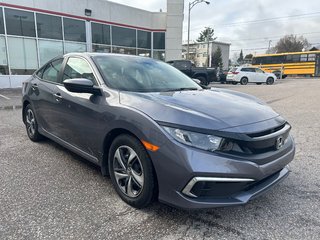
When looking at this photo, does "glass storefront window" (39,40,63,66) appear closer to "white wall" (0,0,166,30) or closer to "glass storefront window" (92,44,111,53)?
"white wall" (0,0,166,30)

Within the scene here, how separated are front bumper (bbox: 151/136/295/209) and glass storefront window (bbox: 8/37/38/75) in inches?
618

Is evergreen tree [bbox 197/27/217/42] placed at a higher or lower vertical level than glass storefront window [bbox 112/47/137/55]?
higher

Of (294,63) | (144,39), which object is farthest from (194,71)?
(294,63)

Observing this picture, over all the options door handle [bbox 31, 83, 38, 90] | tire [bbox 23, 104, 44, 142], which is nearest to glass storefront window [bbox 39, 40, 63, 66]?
tire [bbox 23, 104, 44, 142]

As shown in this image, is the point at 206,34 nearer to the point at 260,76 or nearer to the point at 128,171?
the point at 260,76

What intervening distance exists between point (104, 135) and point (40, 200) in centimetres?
98

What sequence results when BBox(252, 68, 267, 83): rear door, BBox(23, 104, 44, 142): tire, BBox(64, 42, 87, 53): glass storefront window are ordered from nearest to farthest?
BBox(23, 104, 44, 142): tire < BBox(64, 42, 87, 53): glass storefront window < BBox(252, 68, 267, 83): rear door

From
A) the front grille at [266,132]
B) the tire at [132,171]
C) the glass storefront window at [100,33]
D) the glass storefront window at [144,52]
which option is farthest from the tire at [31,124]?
the glass storefront window at [144,52]

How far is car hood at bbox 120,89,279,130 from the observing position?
7.61 ft

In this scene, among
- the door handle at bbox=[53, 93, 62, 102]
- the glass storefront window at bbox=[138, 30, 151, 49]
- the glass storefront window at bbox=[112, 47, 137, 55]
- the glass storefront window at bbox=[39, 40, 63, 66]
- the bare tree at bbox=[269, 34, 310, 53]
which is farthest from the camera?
the bare tree at bbox=[269, 34, 310, 53]

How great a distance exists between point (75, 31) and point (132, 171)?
16.6 meters

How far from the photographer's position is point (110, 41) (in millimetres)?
18781

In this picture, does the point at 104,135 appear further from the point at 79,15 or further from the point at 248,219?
the point at 79,15

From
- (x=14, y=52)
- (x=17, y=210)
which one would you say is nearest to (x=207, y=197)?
(x=17, y=210)
